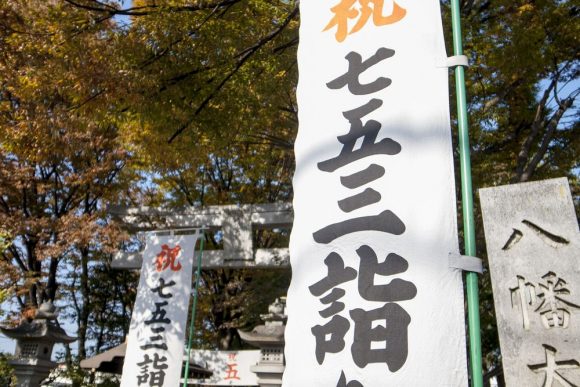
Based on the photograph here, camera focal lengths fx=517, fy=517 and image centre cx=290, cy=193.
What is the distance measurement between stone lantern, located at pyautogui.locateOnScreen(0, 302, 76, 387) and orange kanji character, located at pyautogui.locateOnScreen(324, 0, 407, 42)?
1008cm

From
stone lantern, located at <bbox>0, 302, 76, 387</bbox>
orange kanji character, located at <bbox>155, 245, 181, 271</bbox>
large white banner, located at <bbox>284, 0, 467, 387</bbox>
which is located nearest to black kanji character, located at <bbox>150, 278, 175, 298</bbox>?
orange kanji character, located at <bbox>155, 245, 181, 271</bbox>

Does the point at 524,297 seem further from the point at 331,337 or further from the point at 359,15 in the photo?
the point at 359,15

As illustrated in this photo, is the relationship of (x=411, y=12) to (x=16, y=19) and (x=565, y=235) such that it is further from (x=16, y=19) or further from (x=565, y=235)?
(x=16, y=19)

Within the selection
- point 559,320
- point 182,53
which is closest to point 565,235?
point 559,320

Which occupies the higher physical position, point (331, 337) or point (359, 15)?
point (359, 15)

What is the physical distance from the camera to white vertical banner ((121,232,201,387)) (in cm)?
758

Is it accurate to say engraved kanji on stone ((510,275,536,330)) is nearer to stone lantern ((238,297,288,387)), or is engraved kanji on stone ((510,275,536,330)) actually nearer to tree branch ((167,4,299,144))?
tree branch ((167,4,299,144))

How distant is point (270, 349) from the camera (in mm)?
8977

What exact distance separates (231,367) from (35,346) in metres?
4.76

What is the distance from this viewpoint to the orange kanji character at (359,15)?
2.20 m

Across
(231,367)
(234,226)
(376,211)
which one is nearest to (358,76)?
(376,211)

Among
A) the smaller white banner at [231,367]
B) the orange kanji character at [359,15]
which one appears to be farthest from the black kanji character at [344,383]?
the smaller white banner at [231,367]

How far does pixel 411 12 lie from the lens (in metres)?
2.17

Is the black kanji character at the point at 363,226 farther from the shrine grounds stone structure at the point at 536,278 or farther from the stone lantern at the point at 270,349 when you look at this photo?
the stone lantern at the point at 270,349
